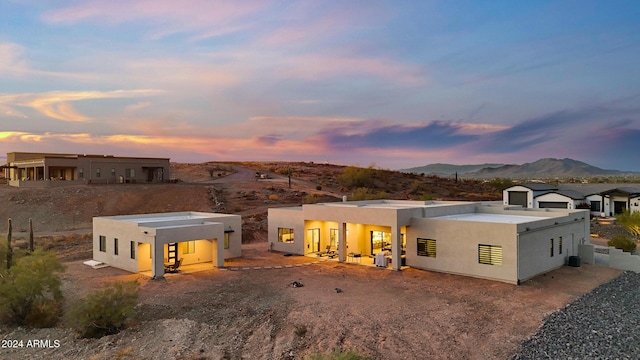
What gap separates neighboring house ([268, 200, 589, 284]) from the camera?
781 inches

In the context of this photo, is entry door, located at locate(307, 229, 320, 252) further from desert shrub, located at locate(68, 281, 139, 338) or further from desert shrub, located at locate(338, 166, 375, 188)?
desert shrub, located at locate(338, 166, 375, 188)

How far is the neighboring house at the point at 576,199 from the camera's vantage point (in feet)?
144

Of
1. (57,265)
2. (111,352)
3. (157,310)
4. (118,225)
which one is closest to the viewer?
(111,352)

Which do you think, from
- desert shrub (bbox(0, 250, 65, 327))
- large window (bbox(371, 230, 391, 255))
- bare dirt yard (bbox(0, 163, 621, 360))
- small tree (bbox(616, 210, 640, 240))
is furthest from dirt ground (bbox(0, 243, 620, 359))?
small tree (bbox(616, 210, 640, 240))

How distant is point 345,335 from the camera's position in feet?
45.1

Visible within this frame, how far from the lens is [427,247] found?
22531 millimetres

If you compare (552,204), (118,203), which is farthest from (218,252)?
(552,204)

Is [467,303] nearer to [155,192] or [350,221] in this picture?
[350,221]

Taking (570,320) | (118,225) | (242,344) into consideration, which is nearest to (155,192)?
(118,225)

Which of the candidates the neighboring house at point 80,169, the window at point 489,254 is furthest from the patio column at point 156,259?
the neighboring house at point 80,169

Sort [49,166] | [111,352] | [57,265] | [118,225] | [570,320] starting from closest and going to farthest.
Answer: [111,352]
[570,320]
[57,265]
[118,225]
[49,166]

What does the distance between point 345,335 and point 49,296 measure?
13.4m

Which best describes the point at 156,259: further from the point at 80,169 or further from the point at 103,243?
the point at 80,169

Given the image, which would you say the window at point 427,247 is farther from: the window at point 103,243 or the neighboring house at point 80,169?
the neighboring house at point 80,169
